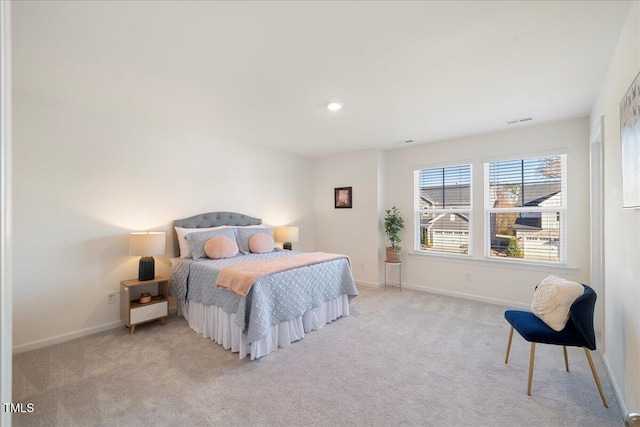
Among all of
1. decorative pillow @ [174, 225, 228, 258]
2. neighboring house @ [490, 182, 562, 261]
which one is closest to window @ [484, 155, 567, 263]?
neighboring house @ [490, 182, 562, 261]

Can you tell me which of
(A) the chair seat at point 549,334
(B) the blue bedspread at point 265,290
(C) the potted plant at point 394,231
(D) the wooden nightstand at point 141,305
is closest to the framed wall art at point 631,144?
(A) the chair seat at point 549,334

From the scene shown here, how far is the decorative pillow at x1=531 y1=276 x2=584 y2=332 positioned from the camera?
210 cm

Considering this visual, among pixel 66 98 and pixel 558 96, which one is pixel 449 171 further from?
pixel 66 98

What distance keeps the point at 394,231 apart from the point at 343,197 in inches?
46.8

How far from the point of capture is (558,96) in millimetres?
2910

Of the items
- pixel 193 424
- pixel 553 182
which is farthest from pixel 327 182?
pixel 193 424

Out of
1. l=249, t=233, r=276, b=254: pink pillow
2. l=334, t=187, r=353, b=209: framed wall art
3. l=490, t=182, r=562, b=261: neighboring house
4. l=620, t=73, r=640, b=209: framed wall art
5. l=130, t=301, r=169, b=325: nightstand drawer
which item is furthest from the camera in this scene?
l=334, t=187, r=353, b=209: framed wall art

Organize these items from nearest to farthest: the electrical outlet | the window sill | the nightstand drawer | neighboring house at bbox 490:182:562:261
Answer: the nightstand drawer < the electrical outlet < the window sill < neighboring house at bbox 490:182:562:261

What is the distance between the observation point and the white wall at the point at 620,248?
5.54 feet

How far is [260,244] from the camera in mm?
4188

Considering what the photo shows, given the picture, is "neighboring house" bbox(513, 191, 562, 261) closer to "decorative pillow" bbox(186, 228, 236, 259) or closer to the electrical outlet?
"decorative pillow" bbox(186, 228, 236, 259)

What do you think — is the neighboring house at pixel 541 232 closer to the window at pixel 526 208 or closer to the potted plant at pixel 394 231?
the window at pixel 526 208

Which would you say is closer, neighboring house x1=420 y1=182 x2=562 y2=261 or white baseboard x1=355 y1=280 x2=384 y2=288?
neighboring house x1=420 y1=182 x2=562 y2=261

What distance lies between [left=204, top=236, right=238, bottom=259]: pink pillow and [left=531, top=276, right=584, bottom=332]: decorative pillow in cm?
325
